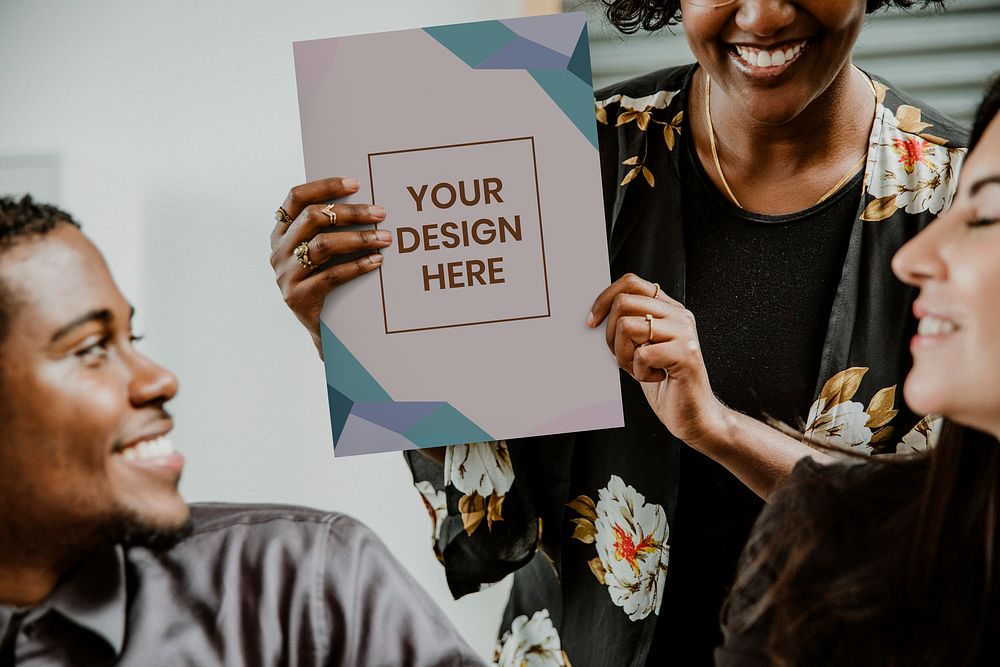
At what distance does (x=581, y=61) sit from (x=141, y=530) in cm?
68

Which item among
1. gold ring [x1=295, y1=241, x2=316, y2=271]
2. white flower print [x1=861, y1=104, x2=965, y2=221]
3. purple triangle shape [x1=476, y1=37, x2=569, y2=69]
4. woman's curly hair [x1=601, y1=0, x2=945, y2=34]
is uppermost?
woman's curly hair [x1=601, y1=0, x2=945, y2=34]

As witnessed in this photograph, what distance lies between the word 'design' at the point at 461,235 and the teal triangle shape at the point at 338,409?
95 mm

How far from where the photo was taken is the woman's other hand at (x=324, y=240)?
110cm

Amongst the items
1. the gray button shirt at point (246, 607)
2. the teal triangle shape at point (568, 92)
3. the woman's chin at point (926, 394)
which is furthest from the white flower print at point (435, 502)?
the woman's chin at point (926, 394)

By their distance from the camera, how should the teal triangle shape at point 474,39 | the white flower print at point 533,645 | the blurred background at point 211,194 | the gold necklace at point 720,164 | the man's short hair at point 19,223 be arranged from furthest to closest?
1. the blurred background at point 211,194
2. the white flower print at point 533,645
3. the gold necklace at point 720,164
4. the teal triangle shape at point 474,39
5. the man's short hair at point 19,223

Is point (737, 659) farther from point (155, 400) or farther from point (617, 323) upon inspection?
point (155, 400)

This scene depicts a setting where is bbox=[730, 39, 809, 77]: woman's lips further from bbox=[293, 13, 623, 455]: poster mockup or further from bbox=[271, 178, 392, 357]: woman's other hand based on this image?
bbox=[271, 178, 392, 357]: woman's other hand

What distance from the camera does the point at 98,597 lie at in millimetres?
905

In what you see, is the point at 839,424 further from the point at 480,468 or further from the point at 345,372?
the point at 345,372

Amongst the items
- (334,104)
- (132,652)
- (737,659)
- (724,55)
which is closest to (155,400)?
(132,652)

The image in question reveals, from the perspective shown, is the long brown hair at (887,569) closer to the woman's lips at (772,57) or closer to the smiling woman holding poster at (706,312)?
the smiling woman holding poster at (706,312)

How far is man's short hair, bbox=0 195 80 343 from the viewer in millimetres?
839

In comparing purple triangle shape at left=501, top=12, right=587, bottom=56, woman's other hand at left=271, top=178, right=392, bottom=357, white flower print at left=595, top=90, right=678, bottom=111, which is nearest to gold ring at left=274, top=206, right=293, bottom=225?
woman's other hand at left=271, top=178, right=392, bottom=357

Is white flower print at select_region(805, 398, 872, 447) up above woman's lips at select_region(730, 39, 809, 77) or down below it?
below
